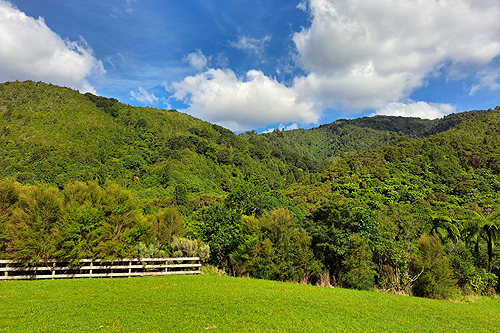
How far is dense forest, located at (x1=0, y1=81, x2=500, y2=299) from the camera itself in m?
18.2

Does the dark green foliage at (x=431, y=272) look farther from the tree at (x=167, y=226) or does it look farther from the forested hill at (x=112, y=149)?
the forested hill at (x=112, y=149)

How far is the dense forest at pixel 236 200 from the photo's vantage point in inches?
718

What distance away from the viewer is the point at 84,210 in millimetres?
17234

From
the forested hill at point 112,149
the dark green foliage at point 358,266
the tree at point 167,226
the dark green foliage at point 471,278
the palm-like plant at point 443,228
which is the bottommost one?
the dark green foliage at point 471,278

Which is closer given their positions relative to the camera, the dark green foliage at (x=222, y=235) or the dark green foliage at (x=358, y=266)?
the dark green foliage at (x=358, y=266)

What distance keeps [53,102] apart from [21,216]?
433ft

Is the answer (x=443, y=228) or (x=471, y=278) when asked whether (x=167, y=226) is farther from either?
(x=443, y=228)

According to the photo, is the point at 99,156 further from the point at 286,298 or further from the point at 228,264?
the point at 286,298

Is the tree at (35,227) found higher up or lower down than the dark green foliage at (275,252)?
higher up

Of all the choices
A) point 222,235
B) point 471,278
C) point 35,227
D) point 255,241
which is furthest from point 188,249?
point 471,278

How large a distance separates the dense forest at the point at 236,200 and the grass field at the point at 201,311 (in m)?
4.99

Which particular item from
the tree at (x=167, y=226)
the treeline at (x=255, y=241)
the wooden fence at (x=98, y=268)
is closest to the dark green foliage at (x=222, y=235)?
the treeline at (x=255, y=241)

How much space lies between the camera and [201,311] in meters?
9.41

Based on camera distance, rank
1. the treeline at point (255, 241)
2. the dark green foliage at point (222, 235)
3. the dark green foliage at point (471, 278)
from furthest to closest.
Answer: the dark green foliage at point (222, 235)
the dark green foliage at point (471, 278)
the treeline at point (255, 241)
